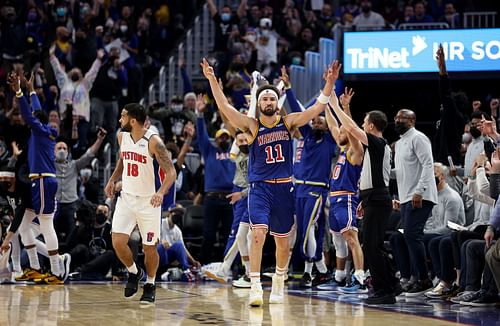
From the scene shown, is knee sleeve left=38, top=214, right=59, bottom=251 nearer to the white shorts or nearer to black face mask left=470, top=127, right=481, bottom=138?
the white shorts

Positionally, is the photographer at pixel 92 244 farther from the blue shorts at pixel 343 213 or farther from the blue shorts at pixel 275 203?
the blue shorts at pixel 275 203

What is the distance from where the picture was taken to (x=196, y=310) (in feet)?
30.7

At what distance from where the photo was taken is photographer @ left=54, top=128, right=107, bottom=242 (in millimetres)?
14906

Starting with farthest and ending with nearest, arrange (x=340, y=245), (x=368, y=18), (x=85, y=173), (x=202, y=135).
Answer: (x=368, y=18), (x=85, y=173), (x=202, y=135), (x=340, y=245)

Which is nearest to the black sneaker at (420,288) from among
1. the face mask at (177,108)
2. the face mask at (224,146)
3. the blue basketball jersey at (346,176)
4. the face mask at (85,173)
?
the blue basketball jersey at (346,176)

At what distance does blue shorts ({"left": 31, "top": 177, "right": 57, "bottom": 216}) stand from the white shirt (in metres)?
5.02

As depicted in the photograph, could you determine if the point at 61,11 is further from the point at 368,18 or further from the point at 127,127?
the point at 127,127

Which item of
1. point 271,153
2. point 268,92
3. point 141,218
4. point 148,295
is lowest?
point 148,295

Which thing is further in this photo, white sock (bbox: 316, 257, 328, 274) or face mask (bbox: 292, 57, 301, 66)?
face mask (bbox: 292, 57, 301, 66)

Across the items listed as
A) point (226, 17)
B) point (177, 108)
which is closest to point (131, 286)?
point (177, 108)

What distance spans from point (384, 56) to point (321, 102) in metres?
8.01

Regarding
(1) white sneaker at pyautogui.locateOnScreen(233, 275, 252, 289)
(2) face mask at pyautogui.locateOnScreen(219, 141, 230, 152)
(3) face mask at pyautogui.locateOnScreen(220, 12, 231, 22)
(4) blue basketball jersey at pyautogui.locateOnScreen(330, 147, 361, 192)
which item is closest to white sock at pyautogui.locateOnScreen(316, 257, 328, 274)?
(1) white sneaker at pyautogui.locateOnScreen(233, 275, 252, 289)

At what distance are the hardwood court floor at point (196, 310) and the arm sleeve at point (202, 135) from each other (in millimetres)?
3115

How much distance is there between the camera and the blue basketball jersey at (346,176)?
12.3 m
